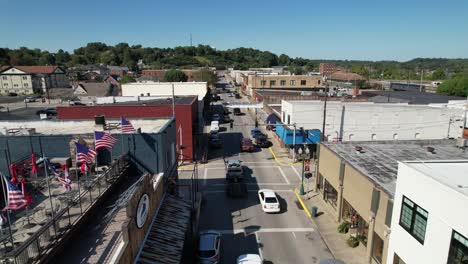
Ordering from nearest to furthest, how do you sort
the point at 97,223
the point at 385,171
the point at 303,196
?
the point at 97,223
the point at 385,171
the point at 303,196

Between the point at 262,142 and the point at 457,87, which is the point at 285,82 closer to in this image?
the point at 457,87

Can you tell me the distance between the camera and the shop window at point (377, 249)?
1622cm

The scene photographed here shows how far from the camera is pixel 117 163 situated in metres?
15.7

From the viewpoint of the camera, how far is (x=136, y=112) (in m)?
33.5

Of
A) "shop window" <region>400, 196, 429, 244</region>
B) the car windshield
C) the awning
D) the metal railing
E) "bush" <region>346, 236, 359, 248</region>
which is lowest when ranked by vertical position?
"bush" <region>346, 236, 359, 248</region>

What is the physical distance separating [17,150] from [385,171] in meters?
22.3

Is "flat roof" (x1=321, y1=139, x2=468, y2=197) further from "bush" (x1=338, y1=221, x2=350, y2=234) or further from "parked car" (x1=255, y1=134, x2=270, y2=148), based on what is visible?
"parked car" (x1=255, y1=134, x2=270, y2=148)

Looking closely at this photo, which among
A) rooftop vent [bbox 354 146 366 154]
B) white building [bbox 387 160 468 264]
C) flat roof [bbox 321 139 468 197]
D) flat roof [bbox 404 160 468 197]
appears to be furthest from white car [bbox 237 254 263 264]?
rooftop vent [bbox 354 146 366 154]

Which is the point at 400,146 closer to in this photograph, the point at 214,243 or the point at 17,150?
the point at 214,243

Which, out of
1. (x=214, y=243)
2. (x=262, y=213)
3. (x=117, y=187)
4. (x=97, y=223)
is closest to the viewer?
(x=97, y=223)

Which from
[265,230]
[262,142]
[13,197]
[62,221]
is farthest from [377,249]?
[262,142]

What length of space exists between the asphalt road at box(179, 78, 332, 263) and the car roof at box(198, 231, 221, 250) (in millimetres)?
1380

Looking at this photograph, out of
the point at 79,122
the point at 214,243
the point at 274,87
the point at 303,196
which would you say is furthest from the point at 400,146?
the point at 274,87

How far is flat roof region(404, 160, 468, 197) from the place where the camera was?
10.9 metres
